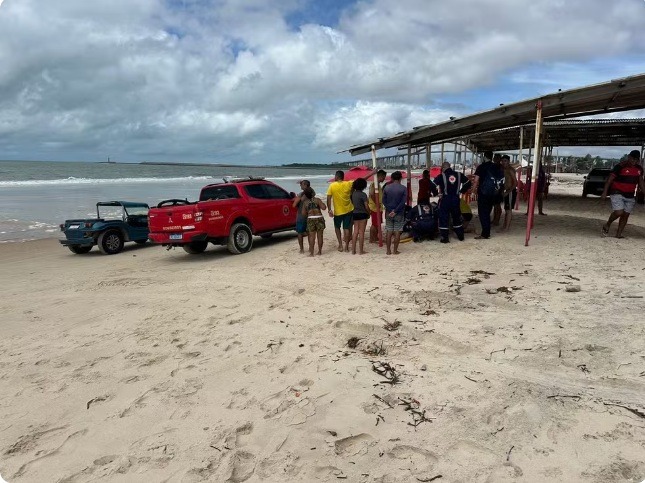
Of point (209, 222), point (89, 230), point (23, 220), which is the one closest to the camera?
point (209, 222)

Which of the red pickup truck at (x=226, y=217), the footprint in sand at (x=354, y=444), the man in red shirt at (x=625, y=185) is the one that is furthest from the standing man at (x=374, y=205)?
the footprint in sand at (x=354, y=444)

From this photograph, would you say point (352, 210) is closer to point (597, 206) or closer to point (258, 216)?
point (258, 216)

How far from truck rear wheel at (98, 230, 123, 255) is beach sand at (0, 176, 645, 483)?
4.83 metres

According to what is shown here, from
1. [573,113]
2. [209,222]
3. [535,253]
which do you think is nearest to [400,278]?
[535,253]

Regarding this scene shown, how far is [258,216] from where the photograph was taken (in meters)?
10.9

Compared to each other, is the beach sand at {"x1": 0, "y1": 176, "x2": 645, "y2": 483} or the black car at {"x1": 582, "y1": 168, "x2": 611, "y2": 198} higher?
the black car at {"x1": 582, "y1": 168, "x2": 611, "y2": 198}

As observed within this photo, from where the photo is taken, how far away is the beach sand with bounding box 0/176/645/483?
280 centimetres

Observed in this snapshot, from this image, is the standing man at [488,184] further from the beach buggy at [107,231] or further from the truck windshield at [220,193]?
the beach buggy at [107,231]

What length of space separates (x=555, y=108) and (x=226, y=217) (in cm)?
731

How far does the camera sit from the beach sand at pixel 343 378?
9.20 feet

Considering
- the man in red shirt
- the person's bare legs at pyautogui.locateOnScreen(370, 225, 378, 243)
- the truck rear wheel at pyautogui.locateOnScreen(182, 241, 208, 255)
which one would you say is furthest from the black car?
the truck rear wheel at pyautogui.locateOnScreen(182, 241, 208, 255)

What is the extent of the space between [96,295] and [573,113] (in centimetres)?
1008

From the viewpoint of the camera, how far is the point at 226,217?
10055mm

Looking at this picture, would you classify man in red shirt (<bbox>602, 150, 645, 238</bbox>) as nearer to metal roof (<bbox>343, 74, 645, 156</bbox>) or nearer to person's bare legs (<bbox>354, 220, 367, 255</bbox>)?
metal roof (<bbox>343, 74, 645, 156</bbox>)
